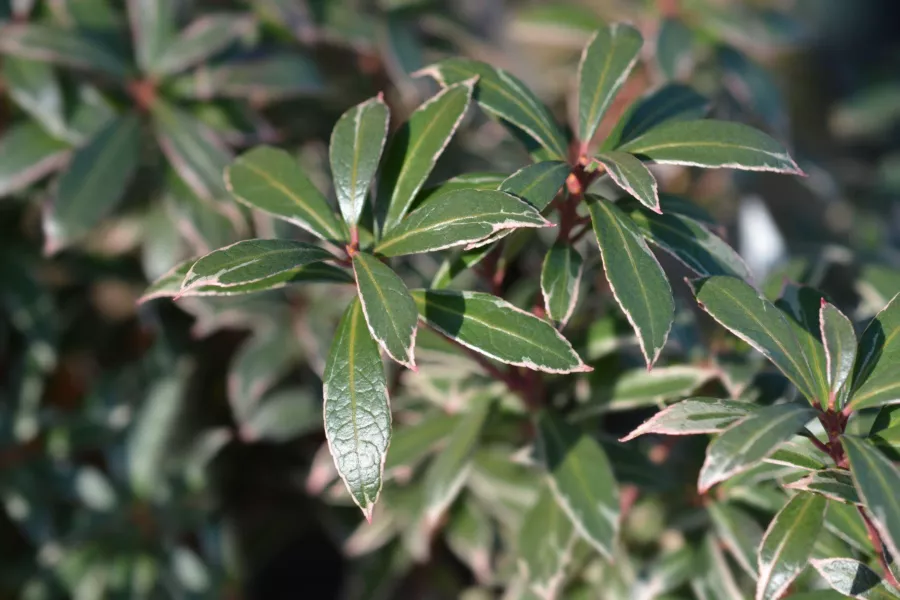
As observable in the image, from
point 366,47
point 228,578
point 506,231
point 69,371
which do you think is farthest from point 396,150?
point 69,371

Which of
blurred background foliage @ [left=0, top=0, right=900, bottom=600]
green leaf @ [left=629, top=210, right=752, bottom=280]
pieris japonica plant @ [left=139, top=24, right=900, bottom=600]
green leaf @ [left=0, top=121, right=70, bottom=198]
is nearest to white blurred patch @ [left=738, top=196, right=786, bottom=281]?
blurred background foliage @ [left=0, top=0, right=900, bottom=600]

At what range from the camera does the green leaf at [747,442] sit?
24.5 inches

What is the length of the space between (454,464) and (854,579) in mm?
443

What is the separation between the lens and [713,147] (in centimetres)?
80

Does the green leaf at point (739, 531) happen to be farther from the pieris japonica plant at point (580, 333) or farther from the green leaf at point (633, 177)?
the green leaf at point (633, 177)

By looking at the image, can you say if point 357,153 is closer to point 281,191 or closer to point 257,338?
point 281,191

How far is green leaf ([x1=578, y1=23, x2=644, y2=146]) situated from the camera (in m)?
0.86

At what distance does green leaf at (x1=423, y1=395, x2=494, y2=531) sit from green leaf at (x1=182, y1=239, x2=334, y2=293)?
0.36 m

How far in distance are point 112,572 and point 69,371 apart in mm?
492

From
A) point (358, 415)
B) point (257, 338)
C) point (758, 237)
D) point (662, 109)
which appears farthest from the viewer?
point (758, 237)

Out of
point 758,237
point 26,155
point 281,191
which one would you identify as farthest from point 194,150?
point 758,237

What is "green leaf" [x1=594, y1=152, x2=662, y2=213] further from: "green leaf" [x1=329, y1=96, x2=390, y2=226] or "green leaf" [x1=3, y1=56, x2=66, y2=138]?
A: "green leaf" [x1=3, y1=56, x2=66, y2=138]

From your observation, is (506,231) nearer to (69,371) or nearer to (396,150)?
(396,150)

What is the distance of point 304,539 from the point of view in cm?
180
